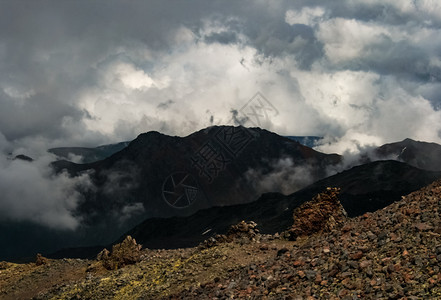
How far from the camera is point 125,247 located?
116 feet

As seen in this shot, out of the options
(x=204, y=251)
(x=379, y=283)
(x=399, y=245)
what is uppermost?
(x=204, y=251)

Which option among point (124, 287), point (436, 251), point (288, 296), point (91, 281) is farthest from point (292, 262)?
point (91, 281)

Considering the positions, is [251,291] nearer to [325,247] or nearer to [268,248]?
[325,247]

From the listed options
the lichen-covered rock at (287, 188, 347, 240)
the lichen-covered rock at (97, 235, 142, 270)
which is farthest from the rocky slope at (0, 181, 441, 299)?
the lichen-covered rock at (97, 235, 142, 270)

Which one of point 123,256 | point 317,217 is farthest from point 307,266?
point 123,256

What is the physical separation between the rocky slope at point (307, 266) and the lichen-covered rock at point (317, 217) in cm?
11

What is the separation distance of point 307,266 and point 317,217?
1008 centimetres

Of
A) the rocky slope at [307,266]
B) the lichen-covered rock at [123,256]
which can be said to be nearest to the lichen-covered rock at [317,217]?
the rocky slope at [307,266]

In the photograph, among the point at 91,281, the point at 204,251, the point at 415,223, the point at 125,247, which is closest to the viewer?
the point at 415,223

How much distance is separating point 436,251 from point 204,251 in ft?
55.0

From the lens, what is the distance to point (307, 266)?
1969 centimetres

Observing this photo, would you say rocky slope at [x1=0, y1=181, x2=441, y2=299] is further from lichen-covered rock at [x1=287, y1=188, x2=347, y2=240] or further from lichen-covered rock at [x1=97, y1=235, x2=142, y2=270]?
lichen-covered rock at [x1=97, y1=235, x2=142, y2=270]

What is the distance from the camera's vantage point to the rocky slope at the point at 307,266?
51.4 feet

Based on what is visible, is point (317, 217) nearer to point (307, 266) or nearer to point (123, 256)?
point (307, 266)
